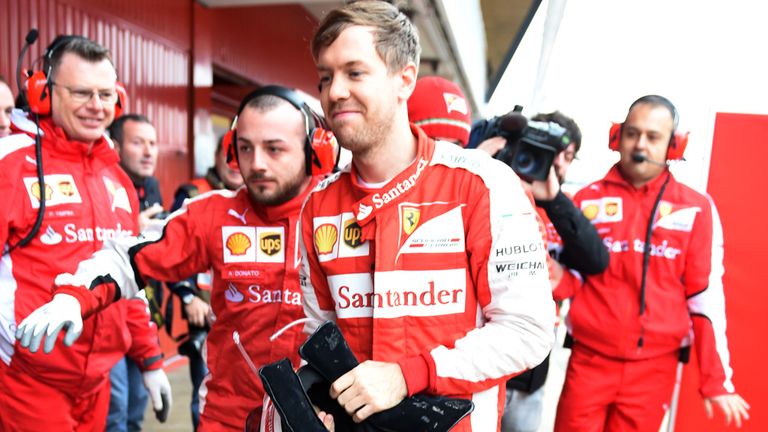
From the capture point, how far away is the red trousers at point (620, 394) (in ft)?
7.52

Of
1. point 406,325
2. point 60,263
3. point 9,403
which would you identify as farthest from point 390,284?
point 9,403

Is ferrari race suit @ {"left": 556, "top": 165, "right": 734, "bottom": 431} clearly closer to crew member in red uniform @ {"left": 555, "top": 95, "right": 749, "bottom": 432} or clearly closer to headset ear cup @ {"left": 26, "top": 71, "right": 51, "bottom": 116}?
crew member in red uniform @ {"left": 555, "top": 95, "right": 749, "bottom": 432}

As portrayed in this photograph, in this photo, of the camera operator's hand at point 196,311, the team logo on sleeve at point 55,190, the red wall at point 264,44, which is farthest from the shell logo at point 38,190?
the red wall at point 264,44

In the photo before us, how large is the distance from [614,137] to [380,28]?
1.52m

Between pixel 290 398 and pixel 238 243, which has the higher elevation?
pixel 238 243

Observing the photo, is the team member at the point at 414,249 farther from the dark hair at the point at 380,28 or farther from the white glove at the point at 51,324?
the white glove at the point at 51,324

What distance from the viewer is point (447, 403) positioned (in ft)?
3.70

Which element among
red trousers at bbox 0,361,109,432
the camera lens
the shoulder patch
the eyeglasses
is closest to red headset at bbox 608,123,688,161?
the camera lens

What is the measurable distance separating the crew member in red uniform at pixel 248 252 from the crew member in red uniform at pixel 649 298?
4.12ft

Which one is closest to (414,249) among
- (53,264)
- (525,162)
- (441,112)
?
(525,162)

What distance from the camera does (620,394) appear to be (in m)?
2.30

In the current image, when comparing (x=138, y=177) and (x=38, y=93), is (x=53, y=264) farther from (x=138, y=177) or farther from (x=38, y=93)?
(x=138, y=177)

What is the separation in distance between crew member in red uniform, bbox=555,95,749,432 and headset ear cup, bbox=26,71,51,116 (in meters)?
2.20

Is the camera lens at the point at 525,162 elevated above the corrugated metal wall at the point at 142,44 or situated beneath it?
situated beneath
